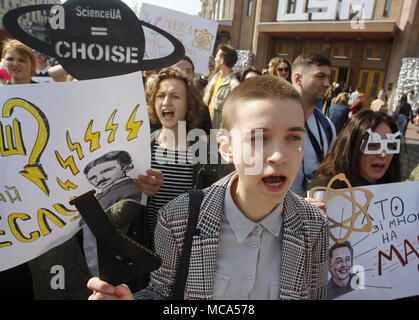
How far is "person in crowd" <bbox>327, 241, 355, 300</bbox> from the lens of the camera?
1.44m

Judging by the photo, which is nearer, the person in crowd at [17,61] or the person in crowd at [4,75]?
the person in crowd at [17,61]

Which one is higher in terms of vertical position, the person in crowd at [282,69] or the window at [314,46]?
the window at [314,46]

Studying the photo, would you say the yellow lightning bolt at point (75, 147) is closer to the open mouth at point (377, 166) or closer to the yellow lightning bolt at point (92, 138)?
the yellow lightning bolt at point (92, 138)

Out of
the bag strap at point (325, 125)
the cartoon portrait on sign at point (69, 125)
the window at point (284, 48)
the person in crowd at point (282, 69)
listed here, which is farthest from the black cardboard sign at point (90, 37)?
the window at point (284, 48)

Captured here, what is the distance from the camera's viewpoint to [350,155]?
171 cm

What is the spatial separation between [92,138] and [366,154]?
1.44m

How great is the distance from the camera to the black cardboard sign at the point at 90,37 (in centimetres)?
106

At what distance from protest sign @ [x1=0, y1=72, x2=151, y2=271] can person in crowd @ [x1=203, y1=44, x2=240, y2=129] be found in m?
2.89

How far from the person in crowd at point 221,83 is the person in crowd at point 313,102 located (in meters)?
1.33

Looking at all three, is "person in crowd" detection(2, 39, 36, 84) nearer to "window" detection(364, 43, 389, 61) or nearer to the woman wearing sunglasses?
the woman wearing sunglasses

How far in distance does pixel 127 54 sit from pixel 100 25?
0.13m

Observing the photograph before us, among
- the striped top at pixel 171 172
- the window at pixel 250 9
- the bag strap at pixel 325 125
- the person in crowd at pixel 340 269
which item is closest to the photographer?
the person in crowd at pixel 340 269
